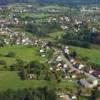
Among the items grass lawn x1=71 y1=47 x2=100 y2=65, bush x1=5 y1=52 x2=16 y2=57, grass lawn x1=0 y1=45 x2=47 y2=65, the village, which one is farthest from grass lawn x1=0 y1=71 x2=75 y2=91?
grass lawn x1=71 y1=47 x2=100 y2=65

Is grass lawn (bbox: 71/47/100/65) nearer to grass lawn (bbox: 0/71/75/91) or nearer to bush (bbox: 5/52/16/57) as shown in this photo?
bush (bbox: 5/52/16/57)

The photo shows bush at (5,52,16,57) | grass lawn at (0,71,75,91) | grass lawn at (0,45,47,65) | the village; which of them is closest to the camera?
grass lawn at (0,71,75,91)

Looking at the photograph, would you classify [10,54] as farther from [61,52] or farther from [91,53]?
[91,53]

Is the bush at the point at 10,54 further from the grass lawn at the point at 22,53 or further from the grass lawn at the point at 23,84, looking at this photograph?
the grass lawn at the point at 23,84

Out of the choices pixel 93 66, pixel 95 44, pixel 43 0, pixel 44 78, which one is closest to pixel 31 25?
pixel 95 44

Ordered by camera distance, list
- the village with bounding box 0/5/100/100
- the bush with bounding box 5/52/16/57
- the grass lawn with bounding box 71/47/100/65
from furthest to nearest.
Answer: the bush with bounding box 5/52/16/57
the grass lawn with bounding box 71/47/100/65
the village with bounding box 0/5/100/100

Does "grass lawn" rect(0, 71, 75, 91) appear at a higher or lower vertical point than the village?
higher

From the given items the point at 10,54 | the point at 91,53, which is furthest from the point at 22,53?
the point at 91,53
